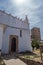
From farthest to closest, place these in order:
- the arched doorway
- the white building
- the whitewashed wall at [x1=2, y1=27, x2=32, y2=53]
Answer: the arched doorway < the whitewashed wall at [x1=2, y1=27, x2=32, y2=53] < the white building

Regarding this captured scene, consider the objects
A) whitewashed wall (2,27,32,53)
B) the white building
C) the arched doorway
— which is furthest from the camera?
the arched doorway

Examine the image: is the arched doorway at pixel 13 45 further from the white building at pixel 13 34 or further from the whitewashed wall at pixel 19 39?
the whitewashed wall at pixel 19 39

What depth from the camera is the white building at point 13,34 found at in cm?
1911

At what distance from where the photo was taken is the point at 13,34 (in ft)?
67.1

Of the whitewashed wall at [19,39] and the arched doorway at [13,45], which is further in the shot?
the arched doorway at [13,45]

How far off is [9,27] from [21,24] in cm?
315

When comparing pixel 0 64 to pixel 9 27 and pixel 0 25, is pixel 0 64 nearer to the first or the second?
pixel 0 25

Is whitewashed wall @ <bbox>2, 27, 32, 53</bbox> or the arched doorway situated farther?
the arched doorway

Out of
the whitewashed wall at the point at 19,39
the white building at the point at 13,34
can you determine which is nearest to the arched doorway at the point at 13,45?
the white building at the point at 13,34

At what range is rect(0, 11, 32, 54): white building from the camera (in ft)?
62.7

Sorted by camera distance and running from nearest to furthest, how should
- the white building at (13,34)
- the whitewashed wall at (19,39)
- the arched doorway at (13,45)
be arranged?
the white building at (13,34) < the whitewashed wall at (19,39) < the arched doorway at (13,45)

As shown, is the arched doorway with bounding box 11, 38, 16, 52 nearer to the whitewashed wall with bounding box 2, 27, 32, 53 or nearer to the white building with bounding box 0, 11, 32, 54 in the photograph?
the white building with bounding box 0, 11, 32, 54

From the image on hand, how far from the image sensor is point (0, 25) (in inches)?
684

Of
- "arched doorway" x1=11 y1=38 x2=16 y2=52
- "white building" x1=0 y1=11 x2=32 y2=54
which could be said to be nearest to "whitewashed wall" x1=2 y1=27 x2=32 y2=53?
"white building" x1=0 y1=11 x2=32 y2=54
